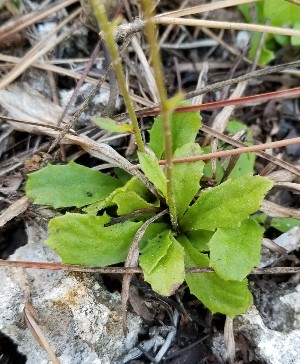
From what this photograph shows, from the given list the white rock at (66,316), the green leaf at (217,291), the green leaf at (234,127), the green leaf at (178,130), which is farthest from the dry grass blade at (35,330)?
the green leaf at (234,127)

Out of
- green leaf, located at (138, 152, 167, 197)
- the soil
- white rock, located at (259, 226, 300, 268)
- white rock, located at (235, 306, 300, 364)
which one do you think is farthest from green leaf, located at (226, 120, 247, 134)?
white rock, located at (235, 306, 300, 364)

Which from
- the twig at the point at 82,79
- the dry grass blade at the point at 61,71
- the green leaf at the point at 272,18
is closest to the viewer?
the twig at the point at 82,79

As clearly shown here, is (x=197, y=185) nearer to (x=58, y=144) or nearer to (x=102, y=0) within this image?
(x=58, y=144)

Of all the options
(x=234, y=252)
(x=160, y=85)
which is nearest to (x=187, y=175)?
(x=234, y=252)

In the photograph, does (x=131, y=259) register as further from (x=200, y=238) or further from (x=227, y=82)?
(x=227, y=82)

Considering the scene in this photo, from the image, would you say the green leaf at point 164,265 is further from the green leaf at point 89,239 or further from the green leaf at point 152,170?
the green leaf at point 152,170

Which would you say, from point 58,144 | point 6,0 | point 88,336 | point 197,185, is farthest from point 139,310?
point 6,0

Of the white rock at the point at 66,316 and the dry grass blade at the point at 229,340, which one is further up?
the white rock at the point at 66,316
